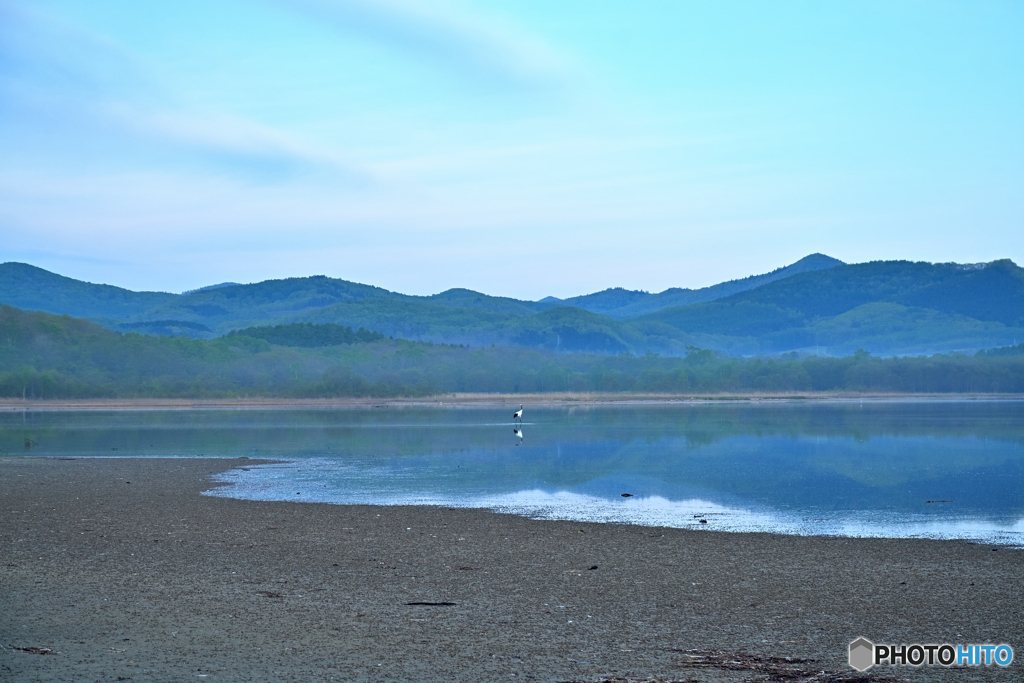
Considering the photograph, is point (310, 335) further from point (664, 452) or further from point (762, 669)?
point (762, 669)

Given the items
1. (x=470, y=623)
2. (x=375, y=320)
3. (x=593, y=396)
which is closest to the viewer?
(x=470, y=623)

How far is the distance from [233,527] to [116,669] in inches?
296

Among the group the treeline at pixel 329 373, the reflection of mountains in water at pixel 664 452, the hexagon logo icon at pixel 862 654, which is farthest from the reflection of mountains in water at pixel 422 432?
the treeline at pixel 329 373

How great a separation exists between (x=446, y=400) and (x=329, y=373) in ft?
61.1

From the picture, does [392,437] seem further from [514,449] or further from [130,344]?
[130,344]

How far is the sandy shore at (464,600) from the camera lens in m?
7.23

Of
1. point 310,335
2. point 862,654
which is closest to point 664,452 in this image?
point 862,654

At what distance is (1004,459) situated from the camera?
29.1m

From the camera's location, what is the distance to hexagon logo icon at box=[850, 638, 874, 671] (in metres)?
7.21

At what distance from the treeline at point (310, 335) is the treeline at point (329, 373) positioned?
693 inches

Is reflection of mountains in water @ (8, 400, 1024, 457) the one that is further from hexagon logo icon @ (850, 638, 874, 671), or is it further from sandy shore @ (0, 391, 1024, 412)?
sandy shore @ (0, 391, 1024, 412)

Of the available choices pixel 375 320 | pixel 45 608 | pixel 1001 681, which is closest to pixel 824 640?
pixel 1001 681

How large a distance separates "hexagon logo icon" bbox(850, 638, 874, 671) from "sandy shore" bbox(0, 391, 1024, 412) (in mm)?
80817

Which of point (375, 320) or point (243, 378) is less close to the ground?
point (375, 320)
